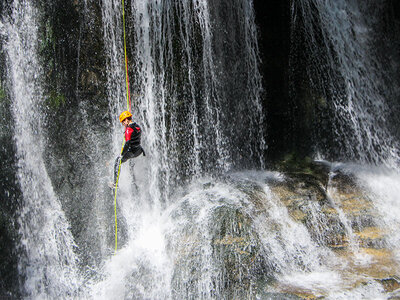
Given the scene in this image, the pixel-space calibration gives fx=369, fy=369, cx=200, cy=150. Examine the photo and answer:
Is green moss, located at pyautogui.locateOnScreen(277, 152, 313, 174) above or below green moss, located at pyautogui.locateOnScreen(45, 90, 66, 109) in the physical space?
below

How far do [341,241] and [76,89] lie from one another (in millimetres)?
4693

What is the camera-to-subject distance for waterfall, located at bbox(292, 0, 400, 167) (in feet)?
24.2

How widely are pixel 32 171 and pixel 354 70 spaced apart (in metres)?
6.35

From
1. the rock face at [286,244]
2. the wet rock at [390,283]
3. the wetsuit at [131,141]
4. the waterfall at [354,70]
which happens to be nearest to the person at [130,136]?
the wetsuit at [131,141]

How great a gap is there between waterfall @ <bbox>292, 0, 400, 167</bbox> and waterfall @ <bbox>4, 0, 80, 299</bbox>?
16.2 ft

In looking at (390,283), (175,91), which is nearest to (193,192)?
(175,91)

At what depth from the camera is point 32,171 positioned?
5.85 m

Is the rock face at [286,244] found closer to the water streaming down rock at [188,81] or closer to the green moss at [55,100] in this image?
the water streaming down rock at [188,81]

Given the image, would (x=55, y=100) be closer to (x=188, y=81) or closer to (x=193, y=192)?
(x=188, y=81)

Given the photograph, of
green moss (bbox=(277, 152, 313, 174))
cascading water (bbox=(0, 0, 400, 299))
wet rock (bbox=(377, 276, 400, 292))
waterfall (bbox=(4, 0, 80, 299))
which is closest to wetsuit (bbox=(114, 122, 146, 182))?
cascading water (bbox=(0, 0, 400, 299))

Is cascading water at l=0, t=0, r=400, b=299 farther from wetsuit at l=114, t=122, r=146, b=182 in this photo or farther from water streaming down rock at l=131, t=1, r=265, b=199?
wetsuit at l=114, t=122, r=146, b=182

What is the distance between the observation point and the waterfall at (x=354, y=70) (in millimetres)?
7379

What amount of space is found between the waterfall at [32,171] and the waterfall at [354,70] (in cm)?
494

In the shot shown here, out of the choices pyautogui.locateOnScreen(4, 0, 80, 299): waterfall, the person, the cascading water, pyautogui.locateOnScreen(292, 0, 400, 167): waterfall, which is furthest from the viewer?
pyautogui.locateOnScreen(292, 0, 400, 167): waterfall
